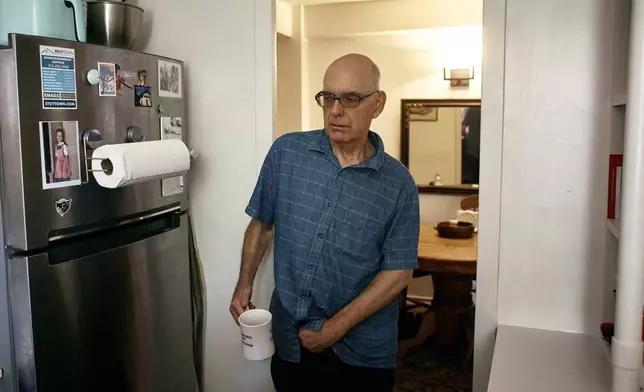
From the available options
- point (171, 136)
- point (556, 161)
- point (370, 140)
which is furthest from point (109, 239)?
point (556, 161)

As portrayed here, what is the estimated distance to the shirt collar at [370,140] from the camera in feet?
5.63

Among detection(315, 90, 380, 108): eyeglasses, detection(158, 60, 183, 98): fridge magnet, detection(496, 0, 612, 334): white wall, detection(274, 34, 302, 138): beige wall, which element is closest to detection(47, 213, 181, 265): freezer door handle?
detection(158, 60, 183, 98): fridge magnet

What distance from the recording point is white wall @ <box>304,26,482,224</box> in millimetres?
4312

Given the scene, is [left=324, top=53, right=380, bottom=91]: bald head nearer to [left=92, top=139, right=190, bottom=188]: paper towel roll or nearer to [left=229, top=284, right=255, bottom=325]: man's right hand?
[left=92, top=139, right=190, bottom=188]: paper towel roll

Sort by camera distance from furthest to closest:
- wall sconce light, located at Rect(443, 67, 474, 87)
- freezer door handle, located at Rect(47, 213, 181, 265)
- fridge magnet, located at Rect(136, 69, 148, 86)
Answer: wall sconce light, located at Rect(443, 67, 474, 87) < fridge magnet, located at Rect(136, 69, 148, 86) < freezer door handle, located at Rect(47, 213, 181, 265)

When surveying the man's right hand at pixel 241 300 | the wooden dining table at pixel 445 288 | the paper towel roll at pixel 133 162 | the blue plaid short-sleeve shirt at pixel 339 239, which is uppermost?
the paper towel roll at pixel 133 162

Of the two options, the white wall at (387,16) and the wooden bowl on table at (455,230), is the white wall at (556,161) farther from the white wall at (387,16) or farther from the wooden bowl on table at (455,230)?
the white wall at (387,16)

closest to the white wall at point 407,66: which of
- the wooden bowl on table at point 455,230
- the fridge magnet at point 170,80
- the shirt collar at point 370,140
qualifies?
the wooden bowl on table at point 455,230

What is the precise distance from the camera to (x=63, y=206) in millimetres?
1424

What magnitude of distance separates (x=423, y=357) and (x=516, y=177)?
212 centimetres

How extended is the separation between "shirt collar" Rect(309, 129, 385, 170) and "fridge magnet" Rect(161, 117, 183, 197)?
1.57 ft

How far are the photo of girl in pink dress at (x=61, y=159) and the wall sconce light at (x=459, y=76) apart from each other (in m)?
3.41

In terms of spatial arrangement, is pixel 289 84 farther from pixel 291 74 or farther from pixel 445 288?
pixel 445 288

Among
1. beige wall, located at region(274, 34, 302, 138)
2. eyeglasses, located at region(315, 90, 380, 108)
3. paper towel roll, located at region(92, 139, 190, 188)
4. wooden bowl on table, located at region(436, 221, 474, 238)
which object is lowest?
wooden bowl on table, located at region(436, 221, 474, 238)
